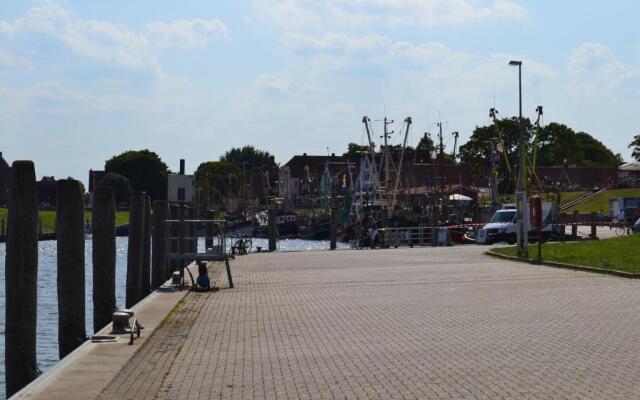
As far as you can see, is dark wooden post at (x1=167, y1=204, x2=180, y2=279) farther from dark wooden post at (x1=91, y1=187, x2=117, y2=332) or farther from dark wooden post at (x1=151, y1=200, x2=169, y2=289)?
dark wooden post at (x1=91, y1=187, x2=117, y2=332)

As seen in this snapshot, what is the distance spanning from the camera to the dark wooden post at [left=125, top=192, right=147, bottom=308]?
83.0 feet

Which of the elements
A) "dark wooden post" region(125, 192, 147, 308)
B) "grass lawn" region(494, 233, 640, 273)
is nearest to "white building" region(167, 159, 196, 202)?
"dark wooden post" region(125, 192, 147, 308)

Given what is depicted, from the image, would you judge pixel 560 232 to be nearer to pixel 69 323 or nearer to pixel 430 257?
pixel 430 257

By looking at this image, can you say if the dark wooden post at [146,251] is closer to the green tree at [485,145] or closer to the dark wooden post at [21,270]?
the dark wooden post at [21,270]

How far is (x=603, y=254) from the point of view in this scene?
35.1 m

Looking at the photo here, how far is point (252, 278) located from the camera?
99.0 feet

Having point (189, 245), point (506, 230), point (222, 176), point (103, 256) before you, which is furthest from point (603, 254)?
point (222, 176)

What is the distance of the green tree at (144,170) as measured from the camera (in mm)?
160750

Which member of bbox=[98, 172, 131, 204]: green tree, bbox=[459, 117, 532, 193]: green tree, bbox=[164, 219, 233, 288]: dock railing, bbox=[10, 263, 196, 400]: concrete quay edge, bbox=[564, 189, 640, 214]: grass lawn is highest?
bbox=[459, 117, 532, 193]: green tree

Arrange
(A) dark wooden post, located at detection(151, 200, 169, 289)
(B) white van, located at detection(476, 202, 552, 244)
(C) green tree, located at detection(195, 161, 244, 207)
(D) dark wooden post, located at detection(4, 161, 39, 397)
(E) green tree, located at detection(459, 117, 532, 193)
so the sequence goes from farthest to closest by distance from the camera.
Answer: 1. (C) green tree, located at detection(195, 161, 244, 207)
2. (E) green tree, located at detection(459, 117, 532, 193)
3. (B) white van, located at detection(476, 202, 552, 244)
4. (A) dark wooden post, located at detection(151, 200, 169, 289)
5. (D) dark wooden post, located at detection(4, 161, 39, 397)

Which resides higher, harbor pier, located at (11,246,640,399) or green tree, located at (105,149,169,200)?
green tree, located at (105,149,169,200)

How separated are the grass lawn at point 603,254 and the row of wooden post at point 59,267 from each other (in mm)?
12858

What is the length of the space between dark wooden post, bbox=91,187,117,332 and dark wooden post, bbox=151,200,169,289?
7.55 meters

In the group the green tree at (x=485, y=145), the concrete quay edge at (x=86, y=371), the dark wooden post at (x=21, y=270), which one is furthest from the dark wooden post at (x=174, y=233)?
the green tree at (x=485, y=145)
